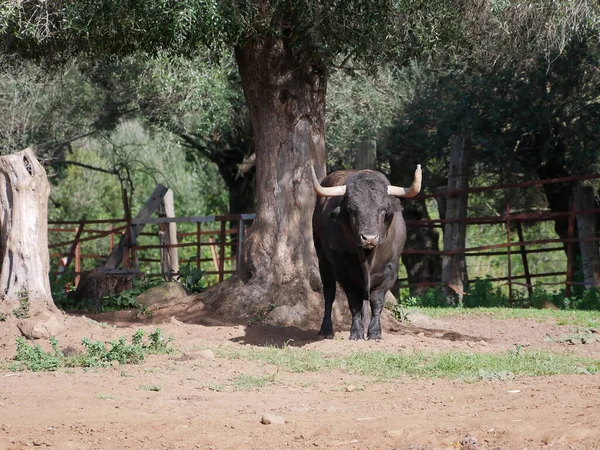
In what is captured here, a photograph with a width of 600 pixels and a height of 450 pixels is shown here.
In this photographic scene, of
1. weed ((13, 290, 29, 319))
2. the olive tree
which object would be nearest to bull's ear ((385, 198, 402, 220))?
the olive tree

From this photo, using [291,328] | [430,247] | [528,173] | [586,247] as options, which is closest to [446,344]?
[291,328]

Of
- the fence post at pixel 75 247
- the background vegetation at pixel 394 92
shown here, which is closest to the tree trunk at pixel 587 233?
the background vegetation at pixel 394 92

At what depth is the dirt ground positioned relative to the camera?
5.55 metres

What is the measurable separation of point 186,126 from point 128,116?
1899 millimetres

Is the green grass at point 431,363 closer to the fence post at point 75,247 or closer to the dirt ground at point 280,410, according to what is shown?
the dirt ground at point 280,410

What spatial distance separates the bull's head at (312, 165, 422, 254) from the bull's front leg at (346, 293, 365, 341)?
32.3 inches

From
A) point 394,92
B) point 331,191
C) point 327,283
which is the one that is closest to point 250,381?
point 331,191

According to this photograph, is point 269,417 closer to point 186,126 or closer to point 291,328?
point 291,328

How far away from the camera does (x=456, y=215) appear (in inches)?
648

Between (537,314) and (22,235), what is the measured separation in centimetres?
701

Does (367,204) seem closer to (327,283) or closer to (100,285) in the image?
(327,283)

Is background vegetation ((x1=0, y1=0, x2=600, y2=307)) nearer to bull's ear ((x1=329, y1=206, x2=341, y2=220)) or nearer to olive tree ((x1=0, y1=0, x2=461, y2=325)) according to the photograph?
olive tree ((x1=0, y1=0, x2=461, y2=325))

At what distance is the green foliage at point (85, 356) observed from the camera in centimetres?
824

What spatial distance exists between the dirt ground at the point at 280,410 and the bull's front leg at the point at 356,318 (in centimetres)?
91
